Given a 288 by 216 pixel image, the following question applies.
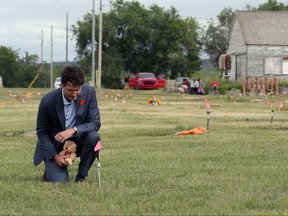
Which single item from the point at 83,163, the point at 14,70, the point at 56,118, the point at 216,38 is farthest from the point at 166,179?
the point at 216,38

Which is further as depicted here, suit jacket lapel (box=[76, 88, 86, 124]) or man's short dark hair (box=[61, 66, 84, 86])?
suit jacket lapel (box=[76, 88, 86, 124])

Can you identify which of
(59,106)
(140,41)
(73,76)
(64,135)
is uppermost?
(140,41)

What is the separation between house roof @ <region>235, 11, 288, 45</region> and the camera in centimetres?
6322

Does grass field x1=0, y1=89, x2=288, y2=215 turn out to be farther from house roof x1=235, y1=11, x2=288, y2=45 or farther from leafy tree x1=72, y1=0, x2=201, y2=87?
leafy tree x1=72, y1=0, x2=201, y2=87

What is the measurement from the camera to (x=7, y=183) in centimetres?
937

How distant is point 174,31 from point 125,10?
583 centimetres

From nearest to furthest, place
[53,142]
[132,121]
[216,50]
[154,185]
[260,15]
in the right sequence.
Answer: [154,185] < [53,142] < [132,121] < [260,15] < [216,50]

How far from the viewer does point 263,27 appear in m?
63.5

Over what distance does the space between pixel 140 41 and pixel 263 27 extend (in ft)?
68.1

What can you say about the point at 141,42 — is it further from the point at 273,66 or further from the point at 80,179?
the point at 80,179

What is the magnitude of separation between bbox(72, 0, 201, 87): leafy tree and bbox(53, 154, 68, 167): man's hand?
68.7 metres

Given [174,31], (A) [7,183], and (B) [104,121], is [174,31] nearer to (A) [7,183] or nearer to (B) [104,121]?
(B) [104,121]

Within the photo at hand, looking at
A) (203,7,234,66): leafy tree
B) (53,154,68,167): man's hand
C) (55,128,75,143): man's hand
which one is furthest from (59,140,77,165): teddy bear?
(203,7,234,66): leafy tree

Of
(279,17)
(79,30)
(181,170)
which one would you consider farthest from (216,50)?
(181,170)
